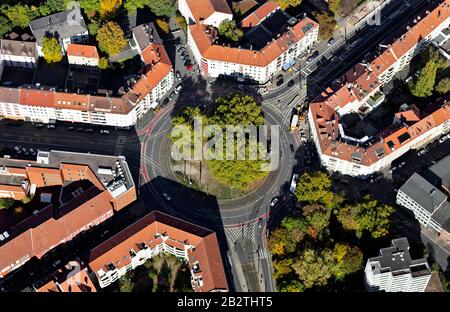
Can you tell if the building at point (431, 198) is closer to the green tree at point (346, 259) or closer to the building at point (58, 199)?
the green tree at point (346, 259)

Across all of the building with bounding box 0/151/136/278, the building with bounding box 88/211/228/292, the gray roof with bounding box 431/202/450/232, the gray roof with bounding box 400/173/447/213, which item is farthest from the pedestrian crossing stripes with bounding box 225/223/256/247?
the gray roof with bounding box 431/202/450/232

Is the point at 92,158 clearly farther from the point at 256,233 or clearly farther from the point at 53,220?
the point at 256,233

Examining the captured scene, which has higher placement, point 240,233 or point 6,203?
point 6,203

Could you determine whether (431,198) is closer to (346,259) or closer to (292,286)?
(346,259)

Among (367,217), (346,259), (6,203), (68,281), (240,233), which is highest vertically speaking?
(6,203)

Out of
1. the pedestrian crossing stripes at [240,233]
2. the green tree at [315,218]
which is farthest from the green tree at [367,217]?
the pedestrian crossing stripes at [240,233]

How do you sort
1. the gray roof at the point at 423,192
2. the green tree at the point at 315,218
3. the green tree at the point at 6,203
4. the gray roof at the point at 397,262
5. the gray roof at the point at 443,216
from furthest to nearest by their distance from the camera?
the green tree at the point at 6,203, the green tree at the point at 315,218, the gray roof at the point at 423,192, the gray roof at the point at 443,216, the gray roof at the point at 397,262

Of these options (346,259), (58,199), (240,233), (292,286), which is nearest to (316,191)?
(346,259)
